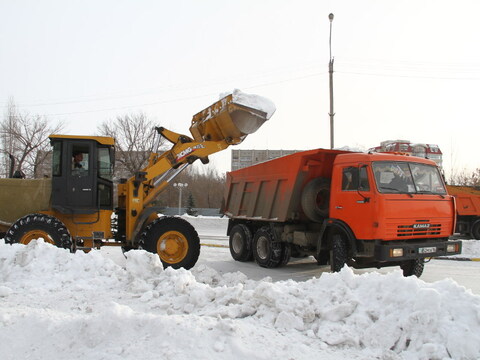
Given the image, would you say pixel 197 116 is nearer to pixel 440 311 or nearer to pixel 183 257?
pixel 183 257

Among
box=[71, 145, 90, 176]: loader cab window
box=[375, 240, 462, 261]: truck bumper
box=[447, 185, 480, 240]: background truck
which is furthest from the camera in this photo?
box=[447, 185, 480, 240]: background truck

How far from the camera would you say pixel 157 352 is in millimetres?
3533

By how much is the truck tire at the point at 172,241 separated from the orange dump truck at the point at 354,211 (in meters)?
2.13

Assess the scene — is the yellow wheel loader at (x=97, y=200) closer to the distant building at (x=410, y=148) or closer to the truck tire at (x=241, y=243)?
the truck tire at (x=241, y=243)

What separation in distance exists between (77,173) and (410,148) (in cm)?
2628

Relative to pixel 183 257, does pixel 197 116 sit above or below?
above

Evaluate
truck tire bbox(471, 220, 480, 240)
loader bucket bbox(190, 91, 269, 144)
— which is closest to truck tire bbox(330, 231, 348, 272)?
loader bucket bbox(190, 91, 269, 144)

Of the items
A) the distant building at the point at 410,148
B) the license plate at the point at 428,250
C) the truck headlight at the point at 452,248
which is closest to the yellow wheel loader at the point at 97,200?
the license plate at the point at 428,250

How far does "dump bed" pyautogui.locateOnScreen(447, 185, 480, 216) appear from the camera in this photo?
17219 mm

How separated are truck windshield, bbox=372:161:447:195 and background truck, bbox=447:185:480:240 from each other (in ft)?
33.0

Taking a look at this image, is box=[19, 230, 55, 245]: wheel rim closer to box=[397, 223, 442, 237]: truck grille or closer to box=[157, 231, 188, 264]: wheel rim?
box=[157, 231, 188, 264]: wheel rim

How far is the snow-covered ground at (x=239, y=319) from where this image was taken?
12.1ft

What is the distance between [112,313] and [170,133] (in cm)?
608

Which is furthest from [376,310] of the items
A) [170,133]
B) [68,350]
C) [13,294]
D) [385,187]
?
[170,133]
